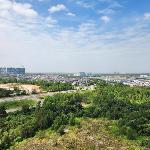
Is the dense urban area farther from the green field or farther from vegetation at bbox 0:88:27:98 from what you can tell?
vegetation at bbox 0:88:27:98

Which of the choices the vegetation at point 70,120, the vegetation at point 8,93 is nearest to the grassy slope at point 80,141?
the vegetation at point 70,120

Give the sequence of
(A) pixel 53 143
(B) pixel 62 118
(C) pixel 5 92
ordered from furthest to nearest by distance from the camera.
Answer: (C) pixel 5 92
(B) pixel 62 118
(A) pixel 53 143

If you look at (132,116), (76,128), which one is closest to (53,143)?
(76,128)

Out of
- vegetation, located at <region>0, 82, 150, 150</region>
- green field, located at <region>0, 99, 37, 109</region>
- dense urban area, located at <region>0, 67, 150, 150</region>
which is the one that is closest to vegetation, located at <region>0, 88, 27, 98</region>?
green field, located at <region>0, 99, 37, 109</region>

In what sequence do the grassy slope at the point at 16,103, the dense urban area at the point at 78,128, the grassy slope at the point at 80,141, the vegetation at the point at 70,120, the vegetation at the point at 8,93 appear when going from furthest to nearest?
the vegetation at the point at 8,93
the grassy slope at the point at 16,103
the vegetation at the point at 70,120
the dense urban area at the point at 78,128
the grassy slope at the point at 80,141

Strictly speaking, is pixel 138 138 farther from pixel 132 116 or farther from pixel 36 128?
pixel 36 128

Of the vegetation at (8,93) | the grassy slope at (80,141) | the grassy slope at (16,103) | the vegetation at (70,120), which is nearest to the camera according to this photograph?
the grassy slope at (80,141)

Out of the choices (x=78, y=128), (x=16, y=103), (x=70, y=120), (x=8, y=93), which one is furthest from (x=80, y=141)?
(x=8, y=93)

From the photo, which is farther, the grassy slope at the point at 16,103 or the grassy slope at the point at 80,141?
the grassy slope at the point at 16,103

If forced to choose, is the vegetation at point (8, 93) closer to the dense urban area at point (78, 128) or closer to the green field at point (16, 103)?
the green field at point (16, 103)
